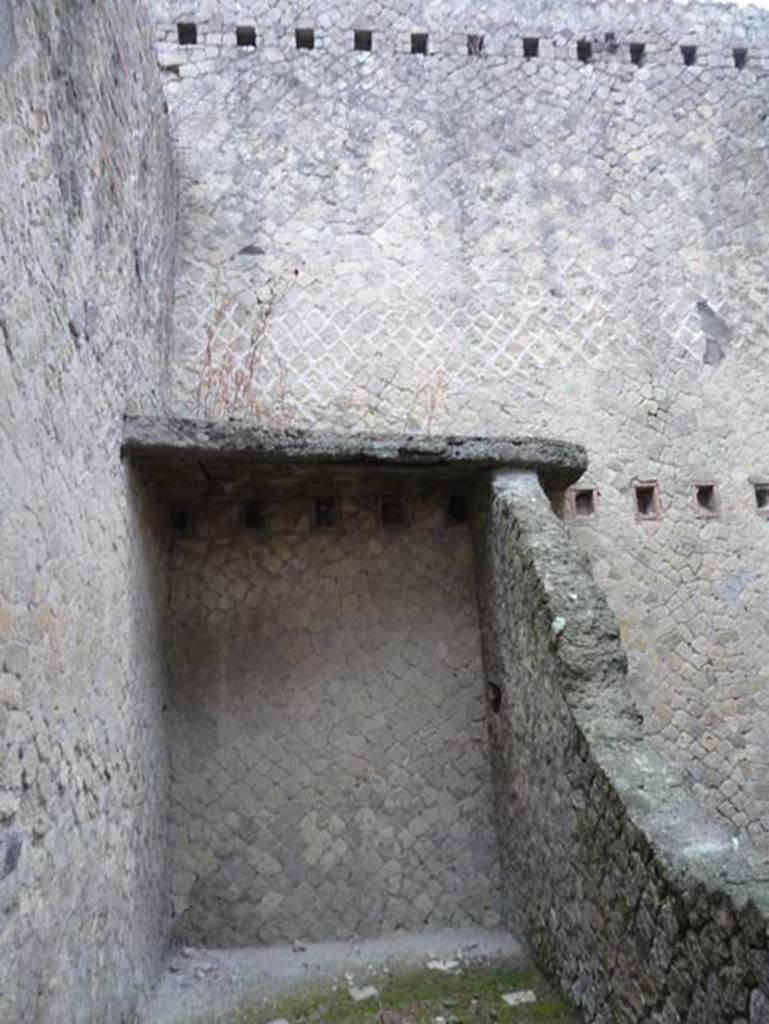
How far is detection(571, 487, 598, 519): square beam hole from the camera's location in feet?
18.6

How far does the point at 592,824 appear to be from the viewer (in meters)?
3.17

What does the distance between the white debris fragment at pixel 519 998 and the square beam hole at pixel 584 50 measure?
6.74 m

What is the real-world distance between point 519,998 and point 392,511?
273cm

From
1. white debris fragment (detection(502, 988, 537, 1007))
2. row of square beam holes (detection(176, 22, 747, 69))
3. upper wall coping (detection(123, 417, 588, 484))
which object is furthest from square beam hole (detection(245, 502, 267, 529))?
row of square beam holes (detection(176, 22, 747, 69))

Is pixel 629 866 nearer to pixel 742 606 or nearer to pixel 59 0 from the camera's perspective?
pixel 742 606

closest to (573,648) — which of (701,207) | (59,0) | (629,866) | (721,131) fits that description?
(629,866)

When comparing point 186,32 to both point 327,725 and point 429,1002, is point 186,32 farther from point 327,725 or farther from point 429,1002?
point 429,1002

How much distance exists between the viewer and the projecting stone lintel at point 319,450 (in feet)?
13.5

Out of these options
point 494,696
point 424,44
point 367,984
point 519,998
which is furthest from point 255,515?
point 424,44

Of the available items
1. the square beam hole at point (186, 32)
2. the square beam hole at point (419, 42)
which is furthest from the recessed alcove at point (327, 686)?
the square beam hole at point (186, 32)

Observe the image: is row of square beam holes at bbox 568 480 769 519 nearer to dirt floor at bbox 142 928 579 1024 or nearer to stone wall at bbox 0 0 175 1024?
dirt floor at bbox 142 928 579 1024

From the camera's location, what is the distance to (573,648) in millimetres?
3613

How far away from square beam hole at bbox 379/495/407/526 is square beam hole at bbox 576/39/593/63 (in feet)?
14.1

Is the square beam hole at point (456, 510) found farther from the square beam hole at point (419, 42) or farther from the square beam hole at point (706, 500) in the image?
the square beam hole at point (419, 42)
